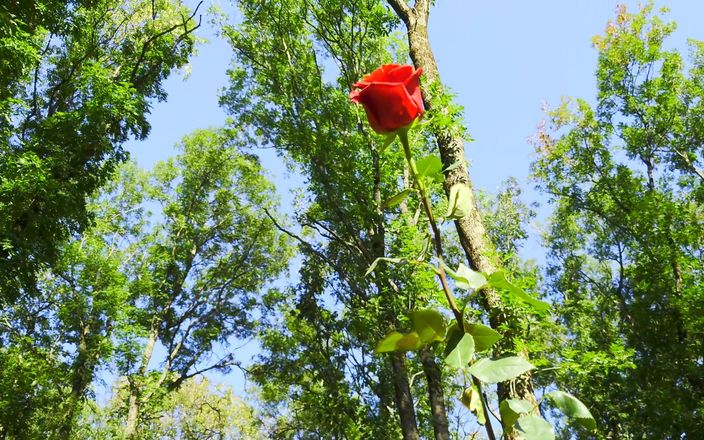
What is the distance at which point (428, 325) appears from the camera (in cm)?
69

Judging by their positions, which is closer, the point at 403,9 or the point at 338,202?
the point at 403,9

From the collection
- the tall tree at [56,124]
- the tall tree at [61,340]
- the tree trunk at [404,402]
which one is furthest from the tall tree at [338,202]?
the tall tree at [61,340]

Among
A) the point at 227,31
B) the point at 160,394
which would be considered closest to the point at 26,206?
the point at 227,31

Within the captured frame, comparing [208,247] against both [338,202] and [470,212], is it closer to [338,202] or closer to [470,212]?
[338,202]

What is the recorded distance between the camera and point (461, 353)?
61 cm

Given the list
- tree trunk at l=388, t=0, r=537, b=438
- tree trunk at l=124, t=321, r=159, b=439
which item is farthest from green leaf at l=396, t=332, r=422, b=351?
tree trunk at l=124, t=321, r=159, b=439

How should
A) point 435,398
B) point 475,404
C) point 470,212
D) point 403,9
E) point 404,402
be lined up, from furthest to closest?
1. point 404,402
2. point 435,398
3. point 403,9
4. point 470,212
5. point 475,404

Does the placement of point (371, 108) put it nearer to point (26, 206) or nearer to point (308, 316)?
point (26, 206)

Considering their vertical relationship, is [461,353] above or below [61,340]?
below

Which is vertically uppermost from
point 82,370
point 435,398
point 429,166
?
point 82,370

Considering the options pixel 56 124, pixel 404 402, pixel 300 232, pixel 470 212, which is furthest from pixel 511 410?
pixel 300 232

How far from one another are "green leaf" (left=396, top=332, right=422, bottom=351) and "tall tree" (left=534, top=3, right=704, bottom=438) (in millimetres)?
10203

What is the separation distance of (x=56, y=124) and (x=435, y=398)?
728 cm

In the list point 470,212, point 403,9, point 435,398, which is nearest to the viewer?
point 470,212
